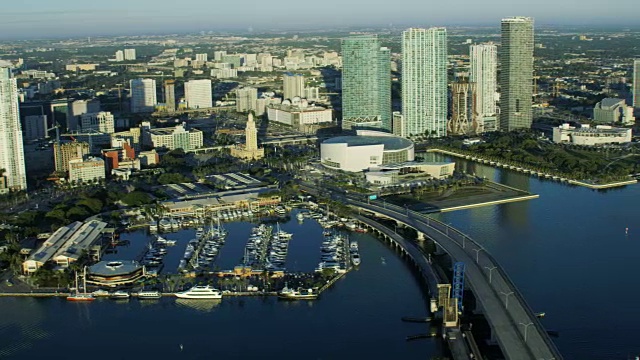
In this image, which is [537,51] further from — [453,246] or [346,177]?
[453,246]

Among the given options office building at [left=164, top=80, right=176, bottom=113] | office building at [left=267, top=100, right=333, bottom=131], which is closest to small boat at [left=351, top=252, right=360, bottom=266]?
office building at [left=267, top=100, right=333, bottom=131]

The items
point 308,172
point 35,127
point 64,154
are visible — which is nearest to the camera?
point 308,172

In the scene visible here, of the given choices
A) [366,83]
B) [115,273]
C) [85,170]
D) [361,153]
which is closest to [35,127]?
[85,170]

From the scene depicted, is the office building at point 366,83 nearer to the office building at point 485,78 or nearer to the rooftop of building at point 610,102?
the office building at point 485,78

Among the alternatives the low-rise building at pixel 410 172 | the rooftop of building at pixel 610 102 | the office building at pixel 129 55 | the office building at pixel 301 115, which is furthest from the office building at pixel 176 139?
the office building at pixel 129 55

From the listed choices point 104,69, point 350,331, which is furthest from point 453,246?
point 104,69

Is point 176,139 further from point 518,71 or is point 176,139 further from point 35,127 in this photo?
point 518,71

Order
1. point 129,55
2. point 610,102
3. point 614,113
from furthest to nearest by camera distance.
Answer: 1. point 129,55
2. point 610,102
3. point 614,113
